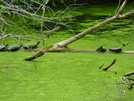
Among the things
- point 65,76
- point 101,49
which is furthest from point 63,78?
point 101,49

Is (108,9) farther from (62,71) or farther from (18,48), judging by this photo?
(62,71)

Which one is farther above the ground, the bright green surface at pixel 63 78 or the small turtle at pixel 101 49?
the small turtle at pixel 101 49

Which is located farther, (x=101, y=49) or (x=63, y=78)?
(x=101, y=49)

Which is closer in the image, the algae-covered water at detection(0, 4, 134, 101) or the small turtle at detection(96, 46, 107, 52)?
the algae-covered water at detection(0, 4, 134, 101)

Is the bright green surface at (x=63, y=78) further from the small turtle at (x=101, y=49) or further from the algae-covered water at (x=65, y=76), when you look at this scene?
the small turtle at (x=101, y=49)

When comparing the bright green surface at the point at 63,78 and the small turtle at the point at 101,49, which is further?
the small turtle at the point at 101,49

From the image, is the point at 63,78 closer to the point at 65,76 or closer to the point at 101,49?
the point at 65,76

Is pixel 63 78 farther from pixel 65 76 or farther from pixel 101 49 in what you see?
pixel 101 49

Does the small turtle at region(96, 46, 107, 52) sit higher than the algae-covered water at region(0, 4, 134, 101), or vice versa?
the small turtle at region(96, 46, 107, 52)

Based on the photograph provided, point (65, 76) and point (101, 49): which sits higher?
point (101, 49)

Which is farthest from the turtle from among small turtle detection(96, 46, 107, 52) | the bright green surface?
the bright green surface

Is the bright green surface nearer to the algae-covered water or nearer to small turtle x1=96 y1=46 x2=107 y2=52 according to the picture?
the algae-covered water

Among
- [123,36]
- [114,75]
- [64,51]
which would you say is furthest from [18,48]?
[123,36]

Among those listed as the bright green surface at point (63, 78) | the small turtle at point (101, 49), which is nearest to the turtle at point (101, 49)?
the small turtle at point (101, 49)
